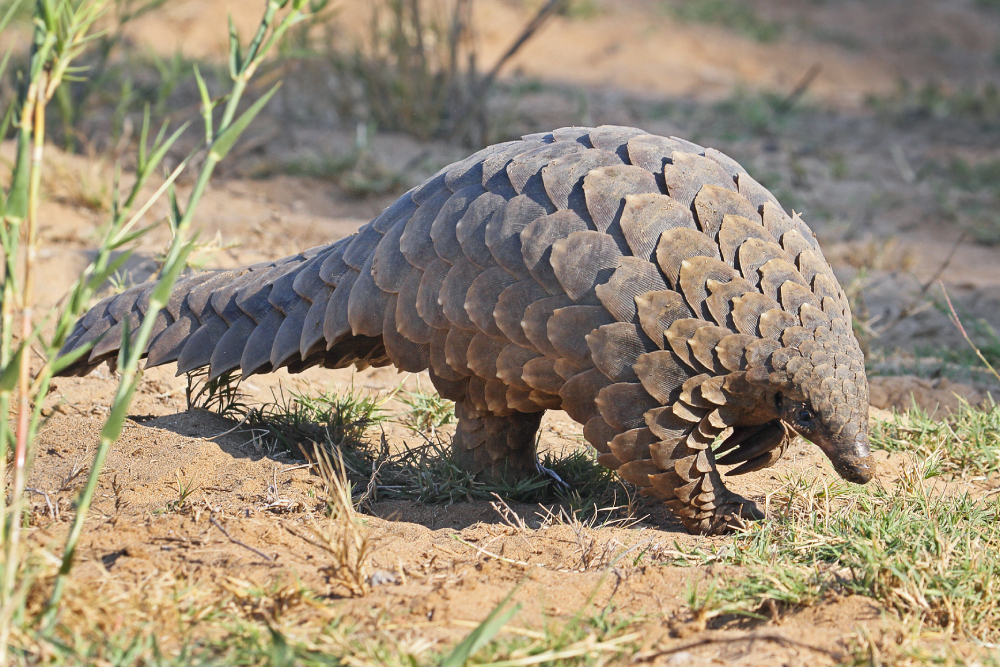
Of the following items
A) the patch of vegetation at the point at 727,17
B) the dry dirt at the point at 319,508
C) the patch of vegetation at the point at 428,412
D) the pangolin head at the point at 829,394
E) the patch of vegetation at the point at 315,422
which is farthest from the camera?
the patch of vegetation at the point at 727,17

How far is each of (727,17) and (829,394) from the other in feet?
35.8

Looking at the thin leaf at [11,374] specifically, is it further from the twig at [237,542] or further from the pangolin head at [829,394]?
the pangolin head at [829,394]

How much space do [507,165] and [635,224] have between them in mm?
419

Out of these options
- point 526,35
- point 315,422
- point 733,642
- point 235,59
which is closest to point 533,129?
point 526,35

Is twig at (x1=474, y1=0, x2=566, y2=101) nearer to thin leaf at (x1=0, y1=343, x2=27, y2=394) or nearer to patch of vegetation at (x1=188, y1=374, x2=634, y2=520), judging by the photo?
patch of vegetation at (x1=188, y1=374, x2=634, y2=520)

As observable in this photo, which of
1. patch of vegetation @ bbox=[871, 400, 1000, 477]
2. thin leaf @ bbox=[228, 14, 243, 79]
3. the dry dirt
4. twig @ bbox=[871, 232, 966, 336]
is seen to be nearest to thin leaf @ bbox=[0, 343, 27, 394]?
the dry dirt

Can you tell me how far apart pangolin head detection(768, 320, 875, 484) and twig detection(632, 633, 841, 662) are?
2.27 ft

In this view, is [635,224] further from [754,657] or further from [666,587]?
[754,657]

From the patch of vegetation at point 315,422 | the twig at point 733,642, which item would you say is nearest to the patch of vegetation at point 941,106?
the patch of vegetation at point 315,422

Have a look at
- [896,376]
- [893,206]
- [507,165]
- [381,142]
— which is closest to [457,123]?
[381,142]

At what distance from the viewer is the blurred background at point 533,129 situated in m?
5.09

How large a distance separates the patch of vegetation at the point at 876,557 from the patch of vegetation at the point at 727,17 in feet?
33.3

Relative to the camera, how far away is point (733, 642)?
6.43 feet

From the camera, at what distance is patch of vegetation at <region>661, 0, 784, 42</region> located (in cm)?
1183
